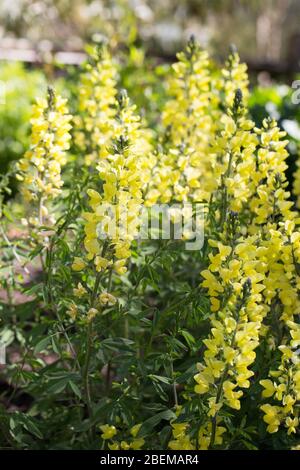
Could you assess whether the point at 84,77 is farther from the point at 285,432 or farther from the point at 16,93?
the point at 16,93

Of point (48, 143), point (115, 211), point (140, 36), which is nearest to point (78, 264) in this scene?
point (115, 211)

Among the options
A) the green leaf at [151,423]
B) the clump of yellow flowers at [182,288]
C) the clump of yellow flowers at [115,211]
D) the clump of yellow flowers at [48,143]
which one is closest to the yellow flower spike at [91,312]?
the clump of yellow flowers at [182,288]

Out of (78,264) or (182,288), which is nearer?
(78,264)

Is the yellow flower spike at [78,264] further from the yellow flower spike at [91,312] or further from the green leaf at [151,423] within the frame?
the green leaf at [151,423]

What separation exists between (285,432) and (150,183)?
99 centimetres

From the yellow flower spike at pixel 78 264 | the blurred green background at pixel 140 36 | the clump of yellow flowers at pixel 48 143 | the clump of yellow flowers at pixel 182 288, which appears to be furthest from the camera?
the blurred green background at pixel 140 36

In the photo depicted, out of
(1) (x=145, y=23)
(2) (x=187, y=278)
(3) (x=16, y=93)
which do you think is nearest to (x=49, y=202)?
(2) (x=187, y=278)

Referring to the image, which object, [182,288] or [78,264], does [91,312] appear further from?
[182,288]

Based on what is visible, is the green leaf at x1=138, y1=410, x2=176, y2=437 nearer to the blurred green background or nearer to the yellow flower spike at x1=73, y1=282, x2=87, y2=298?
the yellow flower spike at x1=73, y1=282, x2=87, y2=298

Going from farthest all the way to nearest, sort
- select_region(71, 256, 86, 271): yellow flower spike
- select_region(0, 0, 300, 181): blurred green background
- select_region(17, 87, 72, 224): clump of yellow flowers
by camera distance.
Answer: select_region(0, 0, 300, 181): blurred green background < select_region(17, 87, 72, 224): clump of yellow flowers < select_region(71, 256, 86, 271): yellow flower spike

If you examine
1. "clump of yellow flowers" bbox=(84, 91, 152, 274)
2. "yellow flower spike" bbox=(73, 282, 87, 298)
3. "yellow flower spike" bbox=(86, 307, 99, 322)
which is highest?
"clump of yellow flowers" bbox=(84, 91, 152, 274)

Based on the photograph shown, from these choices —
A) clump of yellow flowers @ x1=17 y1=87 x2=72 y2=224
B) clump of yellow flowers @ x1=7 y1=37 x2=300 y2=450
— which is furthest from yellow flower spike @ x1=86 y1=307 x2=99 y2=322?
clump of yellow flowers @ x1=17 y1=87 x2=72 y2=224

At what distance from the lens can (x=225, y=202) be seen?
236 centimetres

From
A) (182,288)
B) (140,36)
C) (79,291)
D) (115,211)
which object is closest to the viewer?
(115,211)
